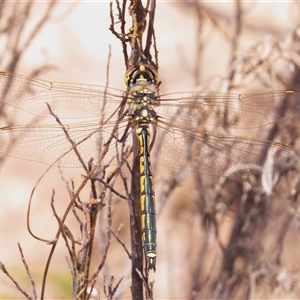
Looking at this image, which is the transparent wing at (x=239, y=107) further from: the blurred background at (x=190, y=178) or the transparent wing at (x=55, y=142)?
the blurred background at (x=190, y=178)

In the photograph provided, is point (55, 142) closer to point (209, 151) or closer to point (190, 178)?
point (209, 151)

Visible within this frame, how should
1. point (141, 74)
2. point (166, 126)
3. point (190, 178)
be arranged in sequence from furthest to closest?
1. point (190, 178)
2. point (166, 126)
3. point (141, 74)

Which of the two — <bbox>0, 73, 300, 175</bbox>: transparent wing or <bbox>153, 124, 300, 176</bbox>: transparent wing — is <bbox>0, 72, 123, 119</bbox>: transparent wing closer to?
<bbox>0, 73, 300, 175</bbox>: transparent wing

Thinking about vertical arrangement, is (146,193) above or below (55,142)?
below

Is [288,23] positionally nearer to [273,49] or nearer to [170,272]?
[273,49]

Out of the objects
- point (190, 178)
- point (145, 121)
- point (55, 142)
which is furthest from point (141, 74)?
point (190, 178)

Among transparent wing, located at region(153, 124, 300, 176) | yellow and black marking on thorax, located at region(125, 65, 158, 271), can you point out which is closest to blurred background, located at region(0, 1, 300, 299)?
transparent wing, located at region(153, 124, 300, 176)
